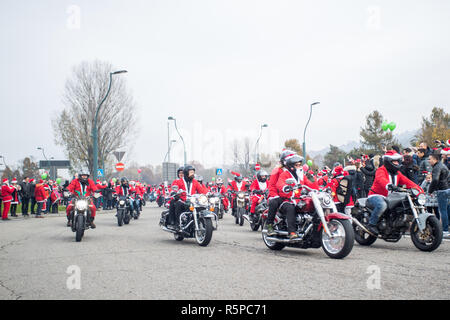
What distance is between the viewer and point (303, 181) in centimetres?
888

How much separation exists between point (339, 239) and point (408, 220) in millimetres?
1814

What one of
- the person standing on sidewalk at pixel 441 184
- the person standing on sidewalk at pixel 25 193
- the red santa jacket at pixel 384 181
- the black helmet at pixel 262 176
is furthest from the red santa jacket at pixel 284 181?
the person standing on sidewalk at pixel 25 193

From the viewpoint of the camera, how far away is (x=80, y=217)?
11922mm

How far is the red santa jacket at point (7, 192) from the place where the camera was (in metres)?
23.0

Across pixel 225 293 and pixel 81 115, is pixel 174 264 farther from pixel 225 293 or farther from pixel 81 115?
pixel 81 115

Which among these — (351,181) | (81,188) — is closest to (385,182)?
(351,181)

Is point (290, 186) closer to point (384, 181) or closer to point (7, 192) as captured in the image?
point (384, 181)

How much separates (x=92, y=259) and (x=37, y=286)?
94.3 inches

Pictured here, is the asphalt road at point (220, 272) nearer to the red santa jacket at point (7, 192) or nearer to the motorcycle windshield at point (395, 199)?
the motorcycle windshield at point (395, 199)

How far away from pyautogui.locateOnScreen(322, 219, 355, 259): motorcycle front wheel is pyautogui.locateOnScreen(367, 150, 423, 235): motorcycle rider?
1590mm

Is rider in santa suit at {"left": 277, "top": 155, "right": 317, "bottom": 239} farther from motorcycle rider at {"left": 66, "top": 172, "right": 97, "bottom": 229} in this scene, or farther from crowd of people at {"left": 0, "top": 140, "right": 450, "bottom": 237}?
motorcycle rider at {"left": 66, "top": 172, "right": 97, "bottom": 229}
